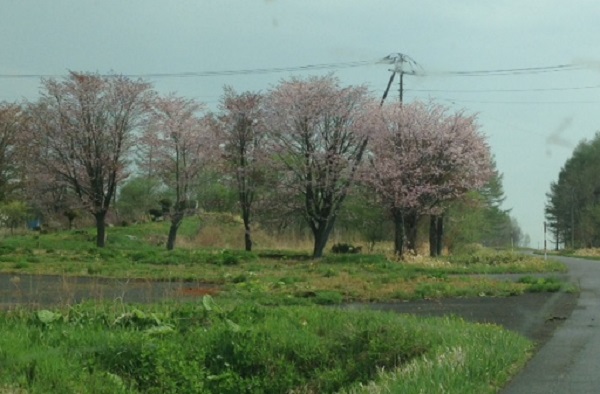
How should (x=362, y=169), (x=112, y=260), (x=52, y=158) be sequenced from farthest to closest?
(x=52, y=158), (x=362, y=169), (x=112, y=260)

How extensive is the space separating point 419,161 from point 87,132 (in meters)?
17.7

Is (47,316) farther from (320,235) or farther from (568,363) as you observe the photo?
A: (320,235)

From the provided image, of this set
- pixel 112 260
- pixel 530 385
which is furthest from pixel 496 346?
pixel 112 260

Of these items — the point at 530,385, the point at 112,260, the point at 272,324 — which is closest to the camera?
the point at 530,385

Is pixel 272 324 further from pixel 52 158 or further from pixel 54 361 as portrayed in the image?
pixel 52 158

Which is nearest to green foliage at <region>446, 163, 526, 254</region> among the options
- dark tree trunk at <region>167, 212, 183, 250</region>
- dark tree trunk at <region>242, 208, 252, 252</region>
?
dark tree trunk at <region>242, 208, 252, 252</region>

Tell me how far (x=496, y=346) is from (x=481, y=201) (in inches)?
1595

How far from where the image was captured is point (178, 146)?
45.4 meters

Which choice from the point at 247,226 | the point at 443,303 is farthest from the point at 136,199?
the point at 443,303

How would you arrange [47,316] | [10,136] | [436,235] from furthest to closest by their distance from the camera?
[10,136]
[436,235]
[47,316]

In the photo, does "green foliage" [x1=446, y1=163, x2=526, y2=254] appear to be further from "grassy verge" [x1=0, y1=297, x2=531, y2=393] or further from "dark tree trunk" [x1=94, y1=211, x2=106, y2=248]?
"grassy verge" [x1=0, y1=297, x2=531, y2=393]

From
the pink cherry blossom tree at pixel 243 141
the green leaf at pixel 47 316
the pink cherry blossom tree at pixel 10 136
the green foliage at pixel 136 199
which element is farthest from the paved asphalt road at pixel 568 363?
the green foliage at pixel 136 199

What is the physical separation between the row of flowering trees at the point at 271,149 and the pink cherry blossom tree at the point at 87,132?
5 centimetres

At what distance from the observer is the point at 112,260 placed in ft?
104
